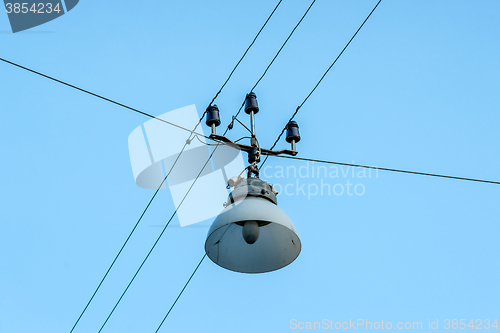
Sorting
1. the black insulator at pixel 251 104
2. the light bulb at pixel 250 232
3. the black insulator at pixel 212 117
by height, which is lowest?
the light bulb at pixel 250 232

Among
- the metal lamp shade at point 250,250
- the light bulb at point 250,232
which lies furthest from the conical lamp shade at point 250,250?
the light bulb at point 250,232

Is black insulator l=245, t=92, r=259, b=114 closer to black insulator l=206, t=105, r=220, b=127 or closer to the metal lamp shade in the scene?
black insulator l=206, t=105, r=220, b=127

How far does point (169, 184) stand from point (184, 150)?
418 mm

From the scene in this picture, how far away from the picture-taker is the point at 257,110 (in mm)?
4312

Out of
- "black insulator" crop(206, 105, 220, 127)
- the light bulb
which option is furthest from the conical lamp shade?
"black insulator" crop(206, 105, 220, 127)

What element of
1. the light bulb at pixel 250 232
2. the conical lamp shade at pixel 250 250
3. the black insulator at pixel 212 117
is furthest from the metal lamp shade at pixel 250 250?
the black insulator at pixel 212 117

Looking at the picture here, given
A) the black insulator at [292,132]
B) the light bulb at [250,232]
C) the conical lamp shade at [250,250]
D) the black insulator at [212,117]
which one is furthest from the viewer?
the black insulator at [292,132]

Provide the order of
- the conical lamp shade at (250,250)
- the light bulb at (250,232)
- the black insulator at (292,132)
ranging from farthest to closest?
the black insulator at (292,132) → the conical lamp shade at (250,250) → the light bulb at (250,232)

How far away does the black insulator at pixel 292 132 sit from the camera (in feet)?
14.4

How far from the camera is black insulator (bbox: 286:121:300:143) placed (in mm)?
4395

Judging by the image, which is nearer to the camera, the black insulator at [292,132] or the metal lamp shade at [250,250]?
the metal lamp shade at [250,250]

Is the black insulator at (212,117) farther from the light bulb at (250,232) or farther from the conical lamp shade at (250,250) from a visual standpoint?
the light bulb at (250,232)

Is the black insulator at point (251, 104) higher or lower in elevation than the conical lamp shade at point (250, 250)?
higher

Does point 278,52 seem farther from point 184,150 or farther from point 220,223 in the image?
point 220,223
